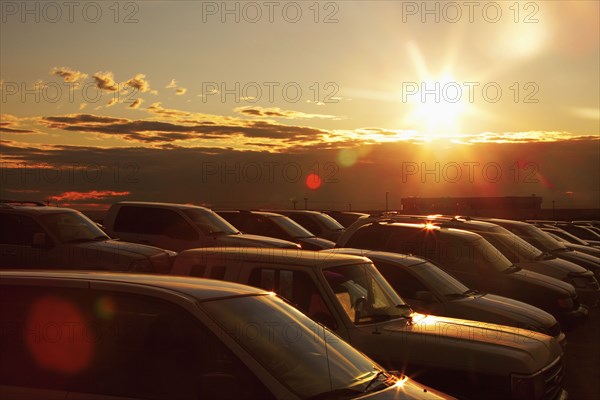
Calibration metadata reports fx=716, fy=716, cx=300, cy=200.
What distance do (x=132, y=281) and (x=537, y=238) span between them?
14.0m

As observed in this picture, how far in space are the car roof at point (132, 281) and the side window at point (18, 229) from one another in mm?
8943

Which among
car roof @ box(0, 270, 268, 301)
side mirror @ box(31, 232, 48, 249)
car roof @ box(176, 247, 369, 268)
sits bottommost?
side mirror @ box(31, 232, 48, 249)

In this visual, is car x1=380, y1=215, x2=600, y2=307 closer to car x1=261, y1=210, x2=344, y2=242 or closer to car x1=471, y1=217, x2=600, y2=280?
car x1=471, y1=217, x2=600, y2=280

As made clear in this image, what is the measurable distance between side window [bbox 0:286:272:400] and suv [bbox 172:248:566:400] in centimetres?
200

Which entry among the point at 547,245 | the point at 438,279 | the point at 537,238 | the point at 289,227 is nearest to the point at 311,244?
the point at 289,227

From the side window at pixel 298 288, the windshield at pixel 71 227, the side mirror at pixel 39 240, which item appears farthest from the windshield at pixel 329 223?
the side window at pixel 298 288

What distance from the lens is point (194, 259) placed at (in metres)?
7.56

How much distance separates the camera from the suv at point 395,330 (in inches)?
245

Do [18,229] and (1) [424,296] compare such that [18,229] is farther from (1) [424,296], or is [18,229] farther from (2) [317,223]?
(2) [317,223]

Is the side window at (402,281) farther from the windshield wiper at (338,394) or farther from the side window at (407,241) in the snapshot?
the windshield wiper at (338,394)

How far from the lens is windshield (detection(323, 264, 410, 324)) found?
6812 mm

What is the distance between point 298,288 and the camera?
672cm

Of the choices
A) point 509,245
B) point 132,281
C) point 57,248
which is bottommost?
point 509,245

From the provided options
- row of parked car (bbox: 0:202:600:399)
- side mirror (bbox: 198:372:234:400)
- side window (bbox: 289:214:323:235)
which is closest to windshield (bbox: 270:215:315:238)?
side window (bbox: 289:214:323:235)
